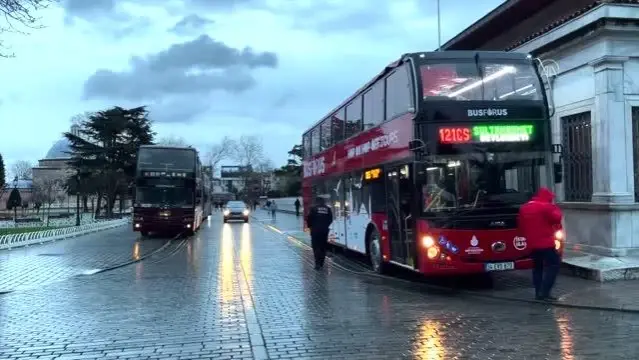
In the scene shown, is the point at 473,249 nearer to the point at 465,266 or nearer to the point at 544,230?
the point at 465,266

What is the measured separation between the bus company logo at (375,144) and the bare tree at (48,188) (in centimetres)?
6762

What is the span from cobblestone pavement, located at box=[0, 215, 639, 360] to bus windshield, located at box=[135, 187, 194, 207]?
14.7 metres

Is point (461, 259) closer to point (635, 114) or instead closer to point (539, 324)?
point (539, 324)

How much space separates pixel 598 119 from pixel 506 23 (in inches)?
241

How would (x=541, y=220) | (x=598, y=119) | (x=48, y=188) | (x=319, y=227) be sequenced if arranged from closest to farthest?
1. (x=541, y=220)
2. (x=598, y=119)
3. (x=319, y=227)
4. (x=48, y=188)

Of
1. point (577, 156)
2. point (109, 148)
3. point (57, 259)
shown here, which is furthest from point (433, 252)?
point (109, 148)

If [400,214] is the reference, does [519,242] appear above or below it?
below

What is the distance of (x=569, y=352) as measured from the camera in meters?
6.65

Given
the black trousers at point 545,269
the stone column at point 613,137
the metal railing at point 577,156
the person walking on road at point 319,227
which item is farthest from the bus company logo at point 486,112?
the person walking on road at point 319,227

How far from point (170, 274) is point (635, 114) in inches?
408

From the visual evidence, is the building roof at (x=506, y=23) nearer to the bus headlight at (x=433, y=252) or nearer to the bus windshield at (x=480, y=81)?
the bus windshield at (x=480, y=81)

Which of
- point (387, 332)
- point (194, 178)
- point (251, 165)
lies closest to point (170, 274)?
point (387, 332)

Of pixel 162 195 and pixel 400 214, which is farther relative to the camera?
pixel 162 195

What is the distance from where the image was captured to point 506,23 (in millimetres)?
18156
